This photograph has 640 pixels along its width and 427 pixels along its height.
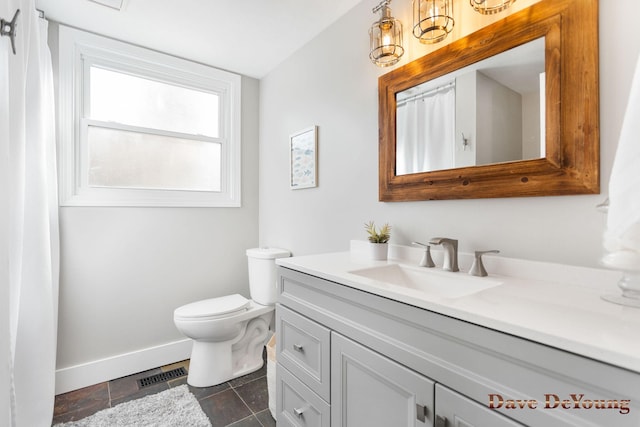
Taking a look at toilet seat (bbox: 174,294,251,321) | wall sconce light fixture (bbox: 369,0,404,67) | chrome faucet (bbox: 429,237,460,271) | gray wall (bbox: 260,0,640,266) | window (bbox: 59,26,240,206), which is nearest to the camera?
gray wall (bbox: 260,0,640,266)

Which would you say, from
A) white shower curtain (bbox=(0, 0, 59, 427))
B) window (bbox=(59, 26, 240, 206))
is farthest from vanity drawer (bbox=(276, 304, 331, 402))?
window (bbox=(59, 26, 240, 206))

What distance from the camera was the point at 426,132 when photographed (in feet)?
4.44

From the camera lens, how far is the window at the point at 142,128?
194cm

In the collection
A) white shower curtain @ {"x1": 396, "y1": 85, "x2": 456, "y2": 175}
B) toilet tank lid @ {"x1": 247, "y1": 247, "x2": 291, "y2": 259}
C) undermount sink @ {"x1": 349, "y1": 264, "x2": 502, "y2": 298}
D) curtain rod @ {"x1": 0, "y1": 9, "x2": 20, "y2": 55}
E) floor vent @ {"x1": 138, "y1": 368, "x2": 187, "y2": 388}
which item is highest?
curtain rod @ {"x1": 0, "y1": 9, "x2": 20, "y2": 55}

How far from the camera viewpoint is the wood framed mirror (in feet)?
2.94

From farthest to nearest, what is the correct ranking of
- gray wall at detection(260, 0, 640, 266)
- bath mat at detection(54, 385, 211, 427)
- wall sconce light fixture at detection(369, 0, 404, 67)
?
bath mat at detection(54, 385, 211, 427) < wall sconce light fixture at detection(369, 0, 404, 67) < gray wall at detection(260, 0, 640, 266)

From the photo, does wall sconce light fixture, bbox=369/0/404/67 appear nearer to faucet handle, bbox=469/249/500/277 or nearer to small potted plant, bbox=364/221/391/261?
small potted plant, bbox=364/221/391/261

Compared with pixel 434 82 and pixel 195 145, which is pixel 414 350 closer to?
pixel 434 82

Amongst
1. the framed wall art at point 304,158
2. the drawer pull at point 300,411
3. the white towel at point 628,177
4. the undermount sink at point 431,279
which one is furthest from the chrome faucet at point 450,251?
the framed wall art at point 304,158

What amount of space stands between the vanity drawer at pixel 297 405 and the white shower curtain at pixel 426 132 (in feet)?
3.46

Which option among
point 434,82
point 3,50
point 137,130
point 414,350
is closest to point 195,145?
point 137,130

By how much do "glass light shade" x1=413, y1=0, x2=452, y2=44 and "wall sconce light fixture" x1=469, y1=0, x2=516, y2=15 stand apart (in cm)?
11

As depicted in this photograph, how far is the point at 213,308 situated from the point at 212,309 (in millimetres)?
23

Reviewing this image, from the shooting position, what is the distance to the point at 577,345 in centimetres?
52
